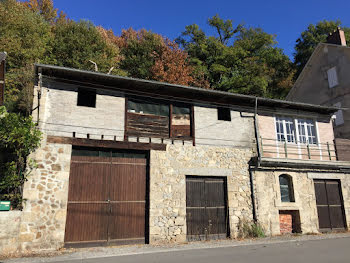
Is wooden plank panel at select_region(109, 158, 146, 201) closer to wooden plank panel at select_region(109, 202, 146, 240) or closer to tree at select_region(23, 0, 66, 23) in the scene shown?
wooden plank panel at select_region(109, 202, 146, 240)

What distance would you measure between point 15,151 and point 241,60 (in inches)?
845

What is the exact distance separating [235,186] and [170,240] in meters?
3.52

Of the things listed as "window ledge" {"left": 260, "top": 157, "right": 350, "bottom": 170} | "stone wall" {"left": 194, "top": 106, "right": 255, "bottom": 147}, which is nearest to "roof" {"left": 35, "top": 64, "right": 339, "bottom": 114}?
"stone wall" {"left": 194, "top": 106, "right": 255, "bottom": 147}

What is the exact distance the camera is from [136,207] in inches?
388

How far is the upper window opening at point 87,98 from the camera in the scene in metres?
10.1

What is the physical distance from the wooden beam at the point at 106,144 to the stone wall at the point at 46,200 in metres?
0.20

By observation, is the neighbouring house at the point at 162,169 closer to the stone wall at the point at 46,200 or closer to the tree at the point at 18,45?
the stone wall at the point at 46,200

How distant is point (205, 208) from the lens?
1082 centimetres

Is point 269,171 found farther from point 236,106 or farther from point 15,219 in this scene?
point 15,219

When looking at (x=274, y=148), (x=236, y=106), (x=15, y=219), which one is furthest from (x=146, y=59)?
(x=15, y=219)

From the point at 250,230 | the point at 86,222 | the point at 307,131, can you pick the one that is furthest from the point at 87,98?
the point at 307,131

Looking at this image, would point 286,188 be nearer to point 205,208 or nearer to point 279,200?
point 279,200

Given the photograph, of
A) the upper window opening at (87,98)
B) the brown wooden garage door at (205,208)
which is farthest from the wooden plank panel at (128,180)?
the upper window opening at (87,98)

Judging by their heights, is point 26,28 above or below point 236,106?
above
